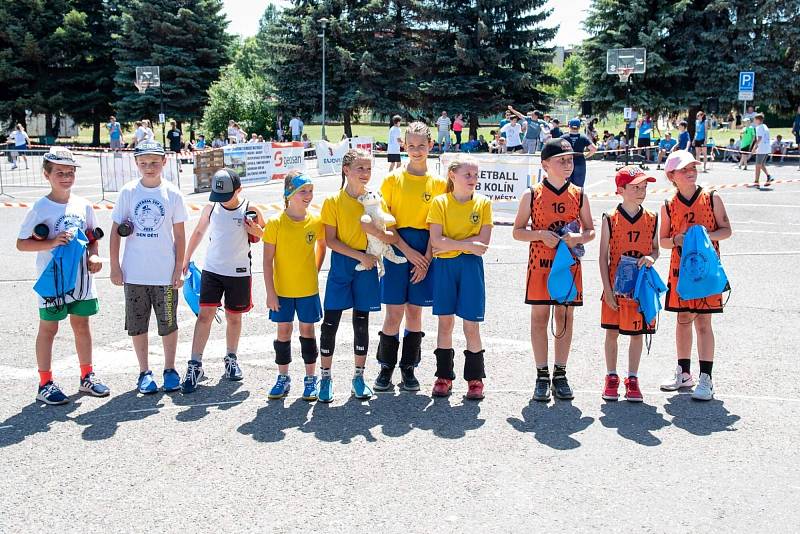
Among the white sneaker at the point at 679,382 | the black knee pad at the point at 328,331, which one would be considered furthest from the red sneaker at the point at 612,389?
the black knee pad at the point at 328,331

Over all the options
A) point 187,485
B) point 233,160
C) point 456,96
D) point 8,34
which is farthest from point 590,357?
point 8,34

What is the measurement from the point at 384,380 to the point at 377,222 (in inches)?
50.8

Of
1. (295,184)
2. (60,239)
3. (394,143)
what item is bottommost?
(60,239)

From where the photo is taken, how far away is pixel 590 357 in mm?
6852

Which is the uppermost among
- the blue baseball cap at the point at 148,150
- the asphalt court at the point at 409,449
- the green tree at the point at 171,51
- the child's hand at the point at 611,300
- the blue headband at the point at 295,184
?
the green tree at the point at 171,51

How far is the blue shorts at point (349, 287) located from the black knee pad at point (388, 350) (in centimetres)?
34

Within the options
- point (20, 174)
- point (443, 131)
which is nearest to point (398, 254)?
point (20, 174)

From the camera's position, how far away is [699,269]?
568 centimetres

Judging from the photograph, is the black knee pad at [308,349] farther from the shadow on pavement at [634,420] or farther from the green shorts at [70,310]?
the shadow on pavement at [634,420]

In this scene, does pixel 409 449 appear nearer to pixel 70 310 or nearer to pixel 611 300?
pixel 611 300

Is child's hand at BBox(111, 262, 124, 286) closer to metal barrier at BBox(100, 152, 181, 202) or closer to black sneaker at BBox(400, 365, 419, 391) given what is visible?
black sneaker at BBox(400, 365, 419, 391)

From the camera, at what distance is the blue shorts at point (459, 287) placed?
5684 mm

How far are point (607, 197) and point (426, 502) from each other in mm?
16657

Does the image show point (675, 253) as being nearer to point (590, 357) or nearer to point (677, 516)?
point (590, 357)
